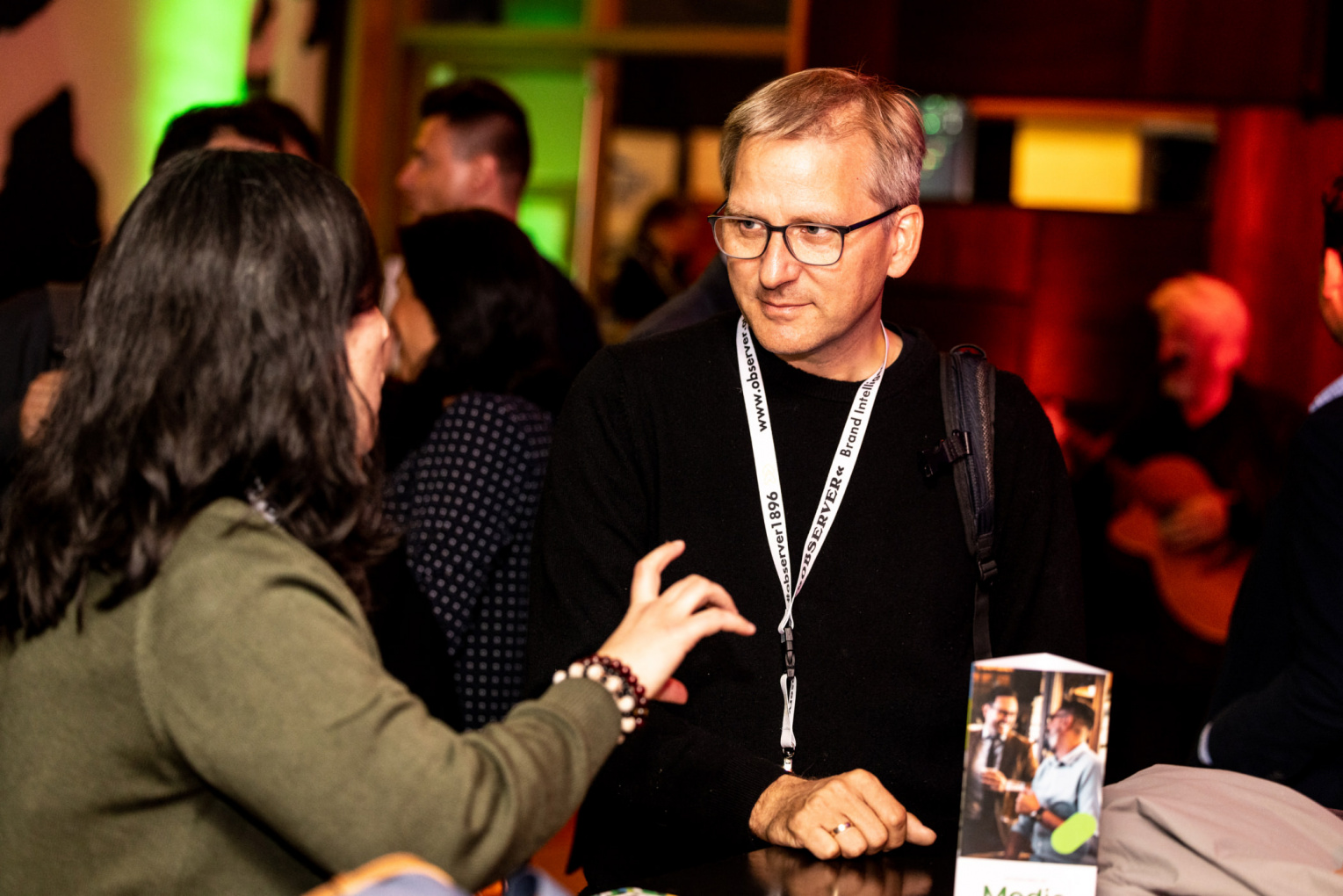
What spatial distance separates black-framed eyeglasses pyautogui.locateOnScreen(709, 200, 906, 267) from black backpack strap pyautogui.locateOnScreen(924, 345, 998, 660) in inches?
11.3

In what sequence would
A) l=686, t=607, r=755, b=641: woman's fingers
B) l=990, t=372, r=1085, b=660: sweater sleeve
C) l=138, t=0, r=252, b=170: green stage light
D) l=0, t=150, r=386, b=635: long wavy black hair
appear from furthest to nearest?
l=138, t=0, r=252, b=170: green stage light, l=990, t=372, r=1085, b=660: sweater sleeve, l=686, t=607, r=755, b=641: woman's fingers, l=0, t=150, r=386, b=635: long wavy black hair

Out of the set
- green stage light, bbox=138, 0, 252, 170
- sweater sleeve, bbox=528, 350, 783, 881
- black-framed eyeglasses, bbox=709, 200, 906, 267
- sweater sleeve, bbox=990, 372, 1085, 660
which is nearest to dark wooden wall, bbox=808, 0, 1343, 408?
green stage light, bbox=138, 0, 252, 170

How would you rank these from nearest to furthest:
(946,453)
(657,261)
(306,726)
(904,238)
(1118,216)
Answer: (306,726) → (946,453) → (904,238) → (1118,216) → (657,261)

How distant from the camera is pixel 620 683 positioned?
1311 millimetres

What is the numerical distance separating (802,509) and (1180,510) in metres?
2.88

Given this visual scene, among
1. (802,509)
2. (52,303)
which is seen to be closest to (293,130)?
(52,303)

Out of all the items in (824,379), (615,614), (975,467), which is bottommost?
(615,614)

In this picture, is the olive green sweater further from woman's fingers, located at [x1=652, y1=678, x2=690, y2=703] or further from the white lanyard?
the white lanyard

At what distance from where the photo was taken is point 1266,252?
18.0ft

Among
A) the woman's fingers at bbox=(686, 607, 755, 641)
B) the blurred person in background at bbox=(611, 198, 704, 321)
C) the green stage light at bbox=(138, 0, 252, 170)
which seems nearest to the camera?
the woman's fingers at bbox=(686, 607, 755, 641)

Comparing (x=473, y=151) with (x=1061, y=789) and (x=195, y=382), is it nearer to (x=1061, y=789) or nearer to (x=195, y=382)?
(x=195, y=382)

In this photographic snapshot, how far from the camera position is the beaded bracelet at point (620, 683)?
1.31m

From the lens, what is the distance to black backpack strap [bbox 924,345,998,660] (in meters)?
1.92

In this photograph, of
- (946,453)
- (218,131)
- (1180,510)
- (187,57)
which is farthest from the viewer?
(187,57)
